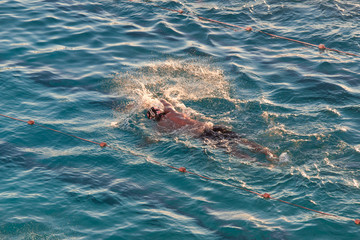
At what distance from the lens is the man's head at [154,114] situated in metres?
9.28

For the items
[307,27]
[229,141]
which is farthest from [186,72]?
[307,27]

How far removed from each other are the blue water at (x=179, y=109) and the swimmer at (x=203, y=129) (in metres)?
0.20

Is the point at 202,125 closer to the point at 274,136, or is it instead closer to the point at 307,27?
the point at 274,136

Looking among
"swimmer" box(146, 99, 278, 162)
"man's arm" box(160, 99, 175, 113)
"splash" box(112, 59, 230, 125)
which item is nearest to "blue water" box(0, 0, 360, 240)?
"splash" box(112, 59, 230, 125)

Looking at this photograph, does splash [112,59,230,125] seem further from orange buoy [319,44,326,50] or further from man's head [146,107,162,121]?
orange buoy [319,44,326,50]

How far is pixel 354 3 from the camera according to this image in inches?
583

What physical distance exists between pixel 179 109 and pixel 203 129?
1.35 metres

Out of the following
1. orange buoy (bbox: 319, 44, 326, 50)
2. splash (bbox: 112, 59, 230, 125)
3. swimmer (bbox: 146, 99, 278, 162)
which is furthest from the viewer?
orange buoy (bbox: 319, 44, 326, 50)

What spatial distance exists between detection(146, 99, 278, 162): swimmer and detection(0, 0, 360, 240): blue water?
20 centimetres

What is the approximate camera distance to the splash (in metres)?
10.1

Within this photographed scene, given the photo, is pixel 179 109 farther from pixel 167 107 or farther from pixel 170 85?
pixel 170 85

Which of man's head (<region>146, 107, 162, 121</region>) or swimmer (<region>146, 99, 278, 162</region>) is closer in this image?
swimmer (<region>146, 99, 278, 162</region>)

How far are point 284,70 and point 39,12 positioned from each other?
9.43m

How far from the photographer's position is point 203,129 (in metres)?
8.78
